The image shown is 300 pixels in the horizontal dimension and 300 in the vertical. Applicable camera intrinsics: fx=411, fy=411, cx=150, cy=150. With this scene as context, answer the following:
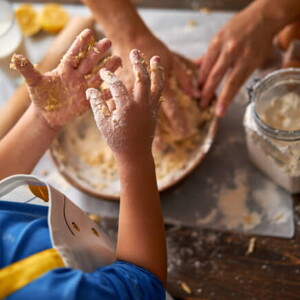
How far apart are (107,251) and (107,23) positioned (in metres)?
0.44

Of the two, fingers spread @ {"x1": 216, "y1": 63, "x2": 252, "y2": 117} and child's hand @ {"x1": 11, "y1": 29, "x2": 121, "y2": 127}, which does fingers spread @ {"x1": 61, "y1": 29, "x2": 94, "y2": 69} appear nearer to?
child's hand @ {"x1": 11, "y1": 29, "x2": 121, "y2": 127}

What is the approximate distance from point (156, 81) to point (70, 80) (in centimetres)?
15

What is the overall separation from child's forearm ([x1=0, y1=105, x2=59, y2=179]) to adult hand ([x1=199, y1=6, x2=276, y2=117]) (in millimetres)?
310

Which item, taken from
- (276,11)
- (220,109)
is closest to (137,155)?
(220,109)

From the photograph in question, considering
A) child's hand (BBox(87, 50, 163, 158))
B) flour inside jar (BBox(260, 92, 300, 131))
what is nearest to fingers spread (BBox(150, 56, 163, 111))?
child's hand (BBox(87, 50, 163, 158))

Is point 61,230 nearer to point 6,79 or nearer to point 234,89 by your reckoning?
point 234,89

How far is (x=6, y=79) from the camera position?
97cm

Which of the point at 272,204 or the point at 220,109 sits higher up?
the point at 220,109

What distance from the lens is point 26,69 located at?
0.59m

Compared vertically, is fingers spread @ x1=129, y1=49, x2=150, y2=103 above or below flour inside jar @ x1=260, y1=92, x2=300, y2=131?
above

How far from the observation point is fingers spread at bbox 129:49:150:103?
0.54 metres

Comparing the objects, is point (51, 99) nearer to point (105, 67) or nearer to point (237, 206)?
point (105, 67)

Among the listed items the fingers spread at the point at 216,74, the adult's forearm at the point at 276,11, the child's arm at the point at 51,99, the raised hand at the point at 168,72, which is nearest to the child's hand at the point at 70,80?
the child's arm at the point at 51,99

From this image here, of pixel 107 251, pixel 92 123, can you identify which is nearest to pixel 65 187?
pixel 92 123
